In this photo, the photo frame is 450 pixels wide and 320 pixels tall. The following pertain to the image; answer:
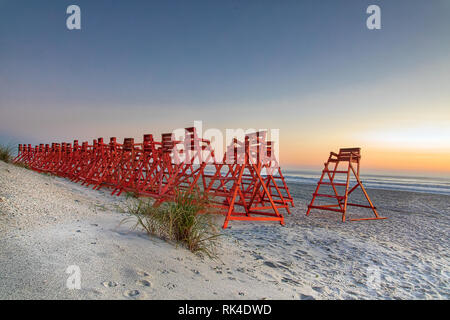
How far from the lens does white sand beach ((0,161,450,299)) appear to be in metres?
2.40

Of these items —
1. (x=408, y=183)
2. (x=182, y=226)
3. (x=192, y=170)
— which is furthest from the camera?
(x=408, y=183)

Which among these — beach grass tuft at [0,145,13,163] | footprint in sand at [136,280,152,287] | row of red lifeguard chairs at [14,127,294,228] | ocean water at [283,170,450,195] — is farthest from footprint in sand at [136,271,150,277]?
ocean water at [283,170,450,195]

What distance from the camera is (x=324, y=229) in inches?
263

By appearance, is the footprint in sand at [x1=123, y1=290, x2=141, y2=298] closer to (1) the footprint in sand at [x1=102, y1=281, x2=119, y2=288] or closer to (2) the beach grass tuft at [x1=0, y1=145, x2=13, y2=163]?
(1) the footprint in sand at [x1=102, y1=281, x2=119, y2=288]

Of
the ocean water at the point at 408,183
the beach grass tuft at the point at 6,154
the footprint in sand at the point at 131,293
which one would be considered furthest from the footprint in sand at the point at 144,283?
the ocean water at the point at 408,183

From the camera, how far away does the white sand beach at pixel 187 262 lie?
2.40m

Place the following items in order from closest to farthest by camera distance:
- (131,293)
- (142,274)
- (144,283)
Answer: (131,293) → (144,283) → (142,274)

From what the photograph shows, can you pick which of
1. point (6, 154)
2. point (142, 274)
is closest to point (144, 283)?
point (142, 274)

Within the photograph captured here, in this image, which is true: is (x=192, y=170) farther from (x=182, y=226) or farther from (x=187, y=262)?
(x=187, y=262)

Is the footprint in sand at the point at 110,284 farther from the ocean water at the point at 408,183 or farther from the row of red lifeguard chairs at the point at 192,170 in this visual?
the ocean water at the point at 408,183

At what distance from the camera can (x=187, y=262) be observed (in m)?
3.14

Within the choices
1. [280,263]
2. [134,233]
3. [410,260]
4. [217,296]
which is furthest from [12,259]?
[410,260]
